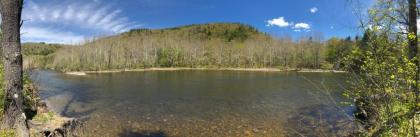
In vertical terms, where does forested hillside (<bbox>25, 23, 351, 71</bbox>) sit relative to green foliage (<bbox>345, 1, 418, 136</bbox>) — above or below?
above

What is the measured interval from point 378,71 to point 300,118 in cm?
1546

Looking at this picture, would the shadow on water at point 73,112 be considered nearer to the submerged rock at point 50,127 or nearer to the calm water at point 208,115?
the calm water at point 208,115

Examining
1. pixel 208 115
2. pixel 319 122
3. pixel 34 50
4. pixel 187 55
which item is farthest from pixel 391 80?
pixel 187 55

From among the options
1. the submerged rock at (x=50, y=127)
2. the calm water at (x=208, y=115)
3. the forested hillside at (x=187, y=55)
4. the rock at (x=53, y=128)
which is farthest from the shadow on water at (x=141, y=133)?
the forested hillside at (x=187, y=55)

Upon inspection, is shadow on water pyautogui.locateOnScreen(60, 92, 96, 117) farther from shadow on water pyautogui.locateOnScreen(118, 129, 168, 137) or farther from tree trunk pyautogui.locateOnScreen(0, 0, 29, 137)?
tree trunk pyautogui.locateOnScreen(0, 0, 29, 137)

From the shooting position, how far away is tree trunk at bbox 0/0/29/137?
6965 mm

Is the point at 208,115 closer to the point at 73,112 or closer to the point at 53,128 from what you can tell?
the point at 73,112

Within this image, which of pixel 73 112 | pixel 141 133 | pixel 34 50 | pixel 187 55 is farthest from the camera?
pixel 187 55

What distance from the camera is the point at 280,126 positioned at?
1777cm

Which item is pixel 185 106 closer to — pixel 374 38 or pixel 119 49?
pixel 374 38

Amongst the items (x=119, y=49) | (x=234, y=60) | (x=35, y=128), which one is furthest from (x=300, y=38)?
(x=35, y=128)

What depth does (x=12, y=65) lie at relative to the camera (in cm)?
729

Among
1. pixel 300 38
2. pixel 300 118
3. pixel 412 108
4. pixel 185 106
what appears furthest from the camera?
pixel 300 38

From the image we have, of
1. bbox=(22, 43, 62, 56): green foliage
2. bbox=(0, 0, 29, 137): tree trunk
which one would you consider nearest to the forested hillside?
bbox=(22, 43, 62, 56): green foliage
